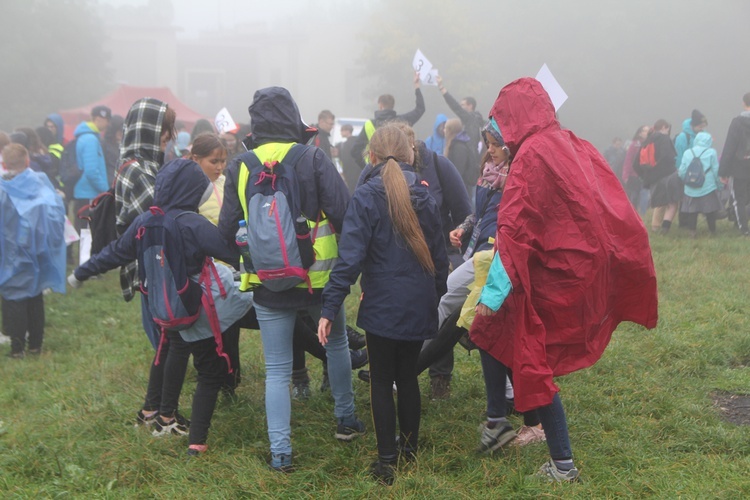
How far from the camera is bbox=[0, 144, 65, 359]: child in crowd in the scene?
7.00m

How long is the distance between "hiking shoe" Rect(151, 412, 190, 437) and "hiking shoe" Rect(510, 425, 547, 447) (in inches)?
80.1

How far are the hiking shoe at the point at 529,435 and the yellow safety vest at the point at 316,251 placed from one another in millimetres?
1419

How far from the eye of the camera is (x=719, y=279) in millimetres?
8148

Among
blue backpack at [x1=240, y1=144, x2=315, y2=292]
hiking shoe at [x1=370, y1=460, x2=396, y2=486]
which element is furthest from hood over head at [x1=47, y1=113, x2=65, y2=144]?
hiking shoe at [x1=370, y1=460, x2=396, y2=486]

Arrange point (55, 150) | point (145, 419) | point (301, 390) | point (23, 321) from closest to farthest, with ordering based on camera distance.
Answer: point (145, 419)
point (301, 390)
point (23, 321)
point (55, 150)

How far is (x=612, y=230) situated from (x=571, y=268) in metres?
0.28

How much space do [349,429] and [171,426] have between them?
116 cm

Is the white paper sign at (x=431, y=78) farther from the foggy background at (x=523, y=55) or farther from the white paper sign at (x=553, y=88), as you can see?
the foggy background at (x=523, y=55)

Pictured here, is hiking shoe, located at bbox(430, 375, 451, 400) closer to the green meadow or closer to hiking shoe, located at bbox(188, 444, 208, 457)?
the green meadow

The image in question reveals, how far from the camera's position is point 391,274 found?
3.84 meters

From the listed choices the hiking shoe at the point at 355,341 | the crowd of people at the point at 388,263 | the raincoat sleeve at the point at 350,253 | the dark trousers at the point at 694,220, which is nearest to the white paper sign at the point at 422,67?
the dark trousers at the point at 694,220

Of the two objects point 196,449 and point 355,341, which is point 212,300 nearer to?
point 196,449

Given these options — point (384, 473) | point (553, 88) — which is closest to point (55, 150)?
point (553, 88)

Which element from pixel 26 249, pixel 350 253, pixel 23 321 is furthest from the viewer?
pixel 23 321
